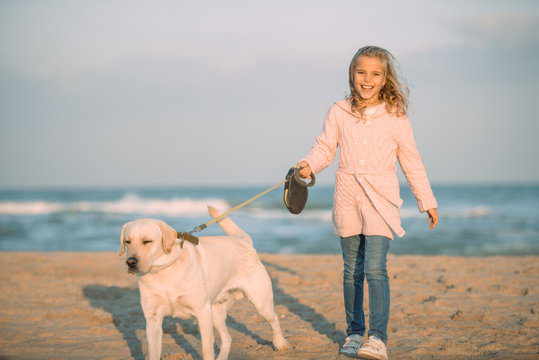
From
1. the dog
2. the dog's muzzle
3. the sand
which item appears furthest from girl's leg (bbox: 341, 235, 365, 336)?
the dog's muzzle

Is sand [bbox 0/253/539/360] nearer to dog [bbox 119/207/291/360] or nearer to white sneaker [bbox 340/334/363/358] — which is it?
white sneaker [bbox 340/334/363/358]

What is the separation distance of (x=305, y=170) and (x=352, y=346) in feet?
4.03

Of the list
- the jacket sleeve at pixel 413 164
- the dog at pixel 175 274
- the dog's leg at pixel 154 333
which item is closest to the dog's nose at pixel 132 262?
the dog at pixel 175 274

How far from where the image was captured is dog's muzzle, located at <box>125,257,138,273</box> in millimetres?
2641

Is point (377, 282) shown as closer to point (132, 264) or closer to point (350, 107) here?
point (350, 107)

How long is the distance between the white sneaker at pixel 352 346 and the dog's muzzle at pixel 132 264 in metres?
1.55

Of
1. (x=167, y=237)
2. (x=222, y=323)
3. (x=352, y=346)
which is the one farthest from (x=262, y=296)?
(x=167, y=237)

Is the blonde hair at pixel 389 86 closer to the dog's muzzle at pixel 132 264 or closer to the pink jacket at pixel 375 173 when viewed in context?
the pink jacket at pixel 375 173

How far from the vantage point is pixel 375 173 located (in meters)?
3.30

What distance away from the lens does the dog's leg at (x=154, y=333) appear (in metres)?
2.88

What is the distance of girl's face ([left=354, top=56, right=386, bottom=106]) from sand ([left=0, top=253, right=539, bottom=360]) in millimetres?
1768

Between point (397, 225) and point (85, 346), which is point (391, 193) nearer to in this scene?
point (397, 225)

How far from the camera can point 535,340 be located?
3625 mm

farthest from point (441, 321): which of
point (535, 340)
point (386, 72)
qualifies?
point (386, 72)
